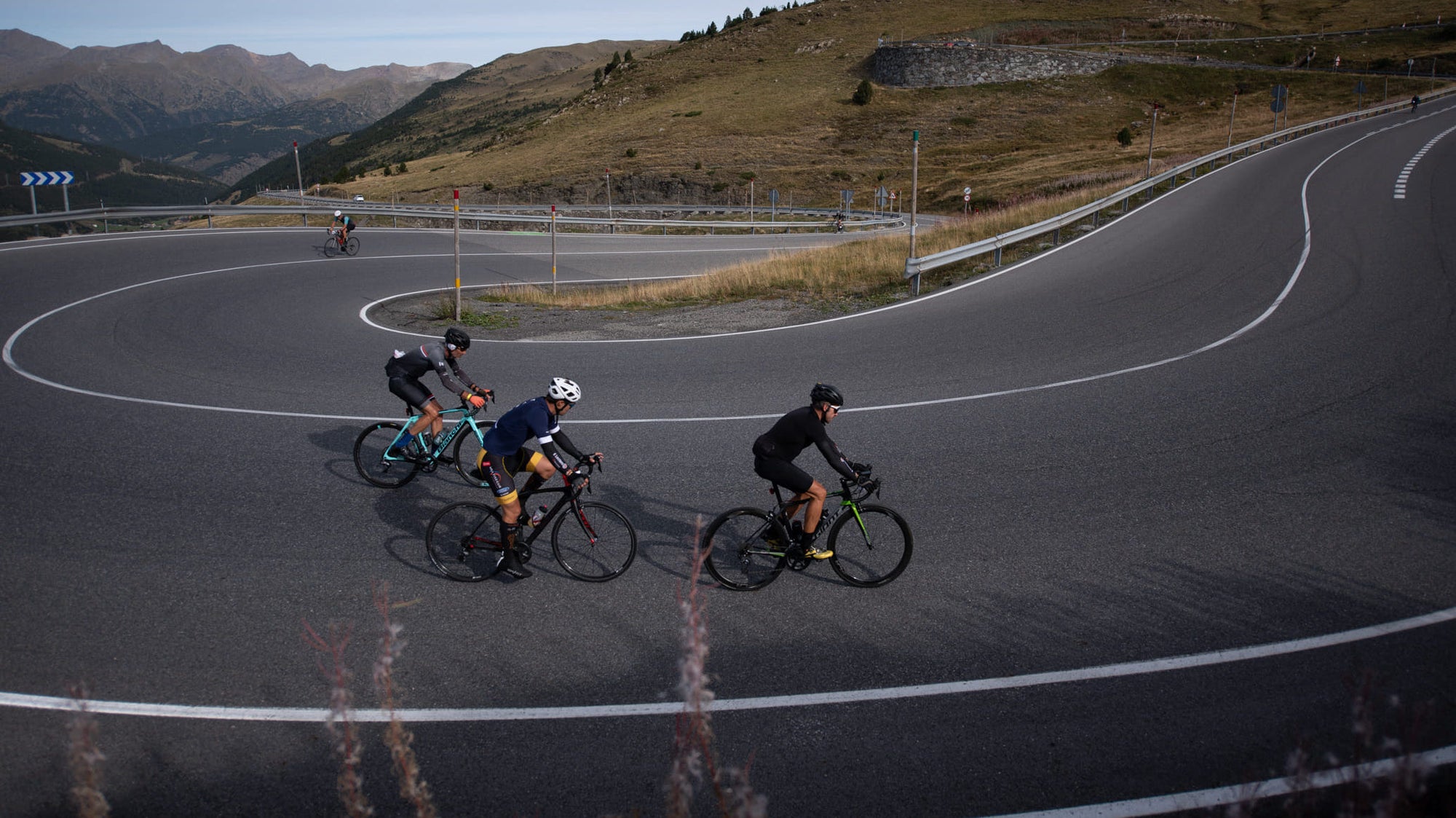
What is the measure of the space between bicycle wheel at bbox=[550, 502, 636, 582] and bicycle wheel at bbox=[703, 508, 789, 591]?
2.27 ft

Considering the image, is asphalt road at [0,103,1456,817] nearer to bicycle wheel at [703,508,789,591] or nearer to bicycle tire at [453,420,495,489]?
bicycle wheel at [703,508,789,591]

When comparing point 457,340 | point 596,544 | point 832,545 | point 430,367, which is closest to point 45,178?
point 430,367

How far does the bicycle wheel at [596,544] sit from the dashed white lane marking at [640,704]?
184 cm

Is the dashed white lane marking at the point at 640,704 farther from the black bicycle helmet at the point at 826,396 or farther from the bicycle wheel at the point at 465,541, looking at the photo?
the black bicycle helmet at the point at 826,396

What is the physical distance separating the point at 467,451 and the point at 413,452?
618mm

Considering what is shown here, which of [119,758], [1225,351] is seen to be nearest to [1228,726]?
[119,758]

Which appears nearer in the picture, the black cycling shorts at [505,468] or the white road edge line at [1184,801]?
the white road edge line at [1184,801]

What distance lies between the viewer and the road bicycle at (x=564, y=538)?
280 inches

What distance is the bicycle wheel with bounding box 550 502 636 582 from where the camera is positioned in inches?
282

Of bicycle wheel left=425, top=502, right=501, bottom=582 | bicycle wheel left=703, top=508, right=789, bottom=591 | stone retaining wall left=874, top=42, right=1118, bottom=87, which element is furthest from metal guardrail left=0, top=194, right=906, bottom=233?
stone retaining wall left=874, top=42, right=1118, bottom=87

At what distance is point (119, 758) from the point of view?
194 inches

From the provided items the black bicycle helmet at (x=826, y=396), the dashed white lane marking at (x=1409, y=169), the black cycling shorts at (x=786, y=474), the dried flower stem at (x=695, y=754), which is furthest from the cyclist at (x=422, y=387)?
the dashed white lane marking at (x=1409, y=169)

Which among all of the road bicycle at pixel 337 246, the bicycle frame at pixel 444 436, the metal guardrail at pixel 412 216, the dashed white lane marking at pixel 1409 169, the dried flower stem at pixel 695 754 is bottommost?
the bicycle frame at pixel 444 436

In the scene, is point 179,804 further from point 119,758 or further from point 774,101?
point 774,101
